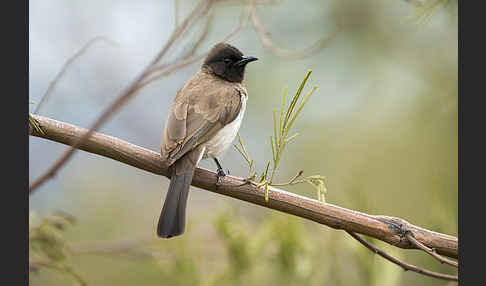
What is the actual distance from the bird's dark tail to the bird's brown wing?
0.23 feet

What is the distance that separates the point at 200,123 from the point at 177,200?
61cm

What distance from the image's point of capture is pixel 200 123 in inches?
127

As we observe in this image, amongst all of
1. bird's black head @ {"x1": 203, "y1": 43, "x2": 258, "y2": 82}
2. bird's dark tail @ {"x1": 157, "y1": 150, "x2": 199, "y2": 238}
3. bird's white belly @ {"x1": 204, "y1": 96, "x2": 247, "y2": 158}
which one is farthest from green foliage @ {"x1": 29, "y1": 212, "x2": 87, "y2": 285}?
bird's black head @ {"x1": 203, "y1": 43, "x2": 258, "y2": 82}

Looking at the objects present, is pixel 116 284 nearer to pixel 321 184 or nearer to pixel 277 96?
pixel 277 96

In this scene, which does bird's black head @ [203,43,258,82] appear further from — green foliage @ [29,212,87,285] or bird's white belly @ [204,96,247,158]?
green foliage @ [29,212,87,285]

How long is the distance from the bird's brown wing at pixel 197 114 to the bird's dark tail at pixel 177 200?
69 mm

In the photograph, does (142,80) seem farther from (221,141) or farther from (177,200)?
(221,141)

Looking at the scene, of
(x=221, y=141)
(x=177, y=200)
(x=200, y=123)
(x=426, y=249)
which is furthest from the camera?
(x=221, y=141)

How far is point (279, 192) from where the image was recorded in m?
→ 2.29

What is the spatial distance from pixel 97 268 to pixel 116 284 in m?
0.31

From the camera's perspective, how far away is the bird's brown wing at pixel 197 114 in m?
2.99

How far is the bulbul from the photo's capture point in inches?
110

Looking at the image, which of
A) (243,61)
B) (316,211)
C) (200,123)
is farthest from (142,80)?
(243,61)

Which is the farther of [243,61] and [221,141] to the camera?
[243,61]
